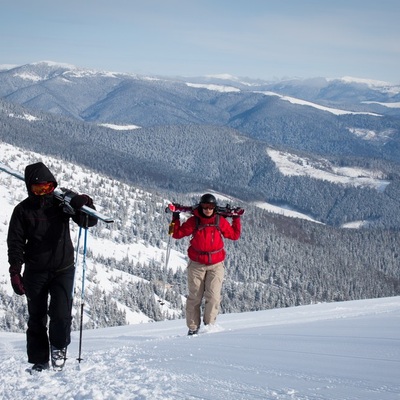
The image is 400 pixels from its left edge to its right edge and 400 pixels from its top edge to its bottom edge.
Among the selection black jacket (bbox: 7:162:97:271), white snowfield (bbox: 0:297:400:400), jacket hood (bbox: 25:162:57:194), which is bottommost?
white snowfield (bbox: 0:297:400:400)

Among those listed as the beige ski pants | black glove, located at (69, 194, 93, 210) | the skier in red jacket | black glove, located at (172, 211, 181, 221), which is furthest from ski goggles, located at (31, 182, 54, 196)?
the beige ski pants

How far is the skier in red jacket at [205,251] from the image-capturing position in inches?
401

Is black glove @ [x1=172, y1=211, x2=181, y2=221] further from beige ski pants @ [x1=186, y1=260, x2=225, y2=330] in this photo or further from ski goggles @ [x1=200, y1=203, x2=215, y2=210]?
beige ski pants @ [x1=186, y1=260, x2=225, y2=330]

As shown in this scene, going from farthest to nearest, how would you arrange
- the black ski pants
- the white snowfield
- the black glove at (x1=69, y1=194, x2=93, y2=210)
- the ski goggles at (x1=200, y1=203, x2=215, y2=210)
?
the ski goggles at (x1=200, y1=203, x2=215, y2=210) → the black ski pants → the black glove at (x1=69, y1=194, x2=93, y2=210) → the white snowfield

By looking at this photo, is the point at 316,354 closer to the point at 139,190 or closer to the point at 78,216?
the point at 78,216

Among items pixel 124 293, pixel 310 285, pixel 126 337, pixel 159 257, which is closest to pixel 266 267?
pixel 310 285

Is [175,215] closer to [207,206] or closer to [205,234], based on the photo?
[205,234]

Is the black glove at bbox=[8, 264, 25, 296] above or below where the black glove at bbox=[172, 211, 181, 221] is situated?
below

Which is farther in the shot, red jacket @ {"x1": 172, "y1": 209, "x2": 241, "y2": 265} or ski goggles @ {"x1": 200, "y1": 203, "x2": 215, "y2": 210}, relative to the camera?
red jacket @ {"x1": 172, "y1": 209, "x2": 241, "y2": 265}

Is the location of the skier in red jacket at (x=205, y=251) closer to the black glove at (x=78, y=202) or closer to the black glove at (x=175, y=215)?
the black glove at (x=175, y=215)

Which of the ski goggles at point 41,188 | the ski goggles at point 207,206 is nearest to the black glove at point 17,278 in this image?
the ski goggles at point 41,188

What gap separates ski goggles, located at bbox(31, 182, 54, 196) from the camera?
7.04 meters

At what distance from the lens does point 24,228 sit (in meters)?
7.09

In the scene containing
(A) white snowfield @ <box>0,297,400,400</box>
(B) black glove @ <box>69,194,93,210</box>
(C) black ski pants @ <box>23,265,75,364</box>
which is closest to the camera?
(A) white snowfield @ <box>0,297,400,400</box>
